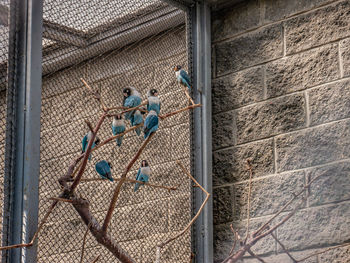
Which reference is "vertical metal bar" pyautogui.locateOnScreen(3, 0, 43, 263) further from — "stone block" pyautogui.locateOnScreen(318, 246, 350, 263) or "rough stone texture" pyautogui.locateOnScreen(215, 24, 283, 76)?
"stone block" pyautogui.locateOnScreen(318, 246, 350, 263)

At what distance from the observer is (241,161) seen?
2.79 meters

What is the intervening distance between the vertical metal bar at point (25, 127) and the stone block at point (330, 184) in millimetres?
1022

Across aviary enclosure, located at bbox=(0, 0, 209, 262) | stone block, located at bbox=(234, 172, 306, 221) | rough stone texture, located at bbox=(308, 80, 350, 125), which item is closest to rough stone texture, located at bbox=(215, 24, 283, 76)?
aviary enclosure, located at bbox=(0, 0, 209, 262)

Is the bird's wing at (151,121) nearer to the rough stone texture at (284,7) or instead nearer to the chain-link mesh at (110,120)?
the chain-link mesh at (110,120)

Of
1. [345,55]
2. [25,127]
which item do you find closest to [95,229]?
[25,127]

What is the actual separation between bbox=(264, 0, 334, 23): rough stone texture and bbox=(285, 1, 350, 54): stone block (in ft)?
0.10

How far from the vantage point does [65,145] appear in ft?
10.3

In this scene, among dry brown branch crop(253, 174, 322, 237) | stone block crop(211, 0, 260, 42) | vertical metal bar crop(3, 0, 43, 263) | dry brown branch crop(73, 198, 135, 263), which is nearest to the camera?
vertical metal bar crop(3, 0, 43, 263)

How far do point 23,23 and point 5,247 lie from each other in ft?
2.64

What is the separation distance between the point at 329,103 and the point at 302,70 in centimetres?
19

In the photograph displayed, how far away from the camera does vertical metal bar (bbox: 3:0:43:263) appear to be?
7.20 ft

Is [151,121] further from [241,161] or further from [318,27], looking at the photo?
[318,27]

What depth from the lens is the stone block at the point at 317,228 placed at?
246 cm

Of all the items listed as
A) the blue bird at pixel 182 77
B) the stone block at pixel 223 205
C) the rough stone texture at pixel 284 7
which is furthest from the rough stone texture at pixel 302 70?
the stone block at pixel 223 205
